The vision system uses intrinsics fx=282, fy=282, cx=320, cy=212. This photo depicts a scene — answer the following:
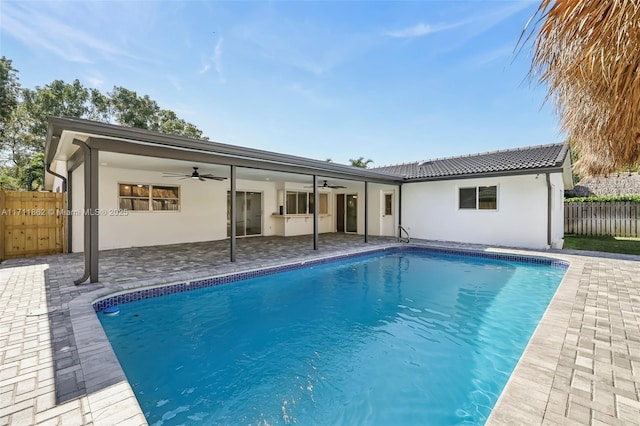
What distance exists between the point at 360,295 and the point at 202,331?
3197 millimetres

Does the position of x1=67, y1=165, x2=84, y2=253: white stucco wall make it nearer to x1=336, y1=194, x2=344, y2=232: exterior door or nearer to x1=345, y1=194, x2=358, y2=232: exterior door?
x1=336, y1=194, x2=344, y2=232: exterior door

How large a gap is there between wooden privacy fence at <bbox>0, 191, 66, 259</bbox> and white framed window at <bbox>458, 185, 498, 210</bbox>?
14.1 metres

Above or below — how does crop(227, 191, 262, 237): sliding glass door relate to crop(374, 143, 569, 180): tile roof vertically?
below

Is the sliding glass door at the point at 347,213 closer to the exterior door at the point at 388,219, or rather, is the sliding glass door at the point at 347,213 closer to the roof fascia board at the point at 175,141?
the exterior door at the point at 388,219

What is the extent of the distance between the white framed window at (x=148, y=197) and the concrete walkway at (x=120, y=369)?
4125 millimetres

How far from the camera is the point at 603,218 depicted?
13.2m

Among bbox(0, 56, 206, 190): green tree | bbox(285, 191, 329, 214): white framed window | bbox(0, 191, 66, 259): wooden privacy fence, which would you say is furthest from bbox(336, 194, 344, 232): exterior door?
bbox(0, 56, 206, 190): green tree

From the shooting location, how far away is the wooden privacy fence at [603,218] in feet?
41.3

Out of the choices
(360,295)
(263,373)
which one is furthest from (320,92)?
(263,373)

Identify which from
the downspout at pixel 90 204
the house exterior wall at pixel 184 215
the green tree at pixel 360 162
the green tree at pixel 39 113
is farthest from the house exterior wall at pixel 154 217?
the green tree at pixel 360 162

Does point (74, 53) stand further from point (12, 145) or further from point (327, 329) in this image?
point (327, 329)

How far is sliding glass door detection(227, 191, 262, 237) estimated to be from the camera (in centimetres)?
1281

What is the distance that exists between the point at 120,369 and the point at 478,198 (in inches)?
474

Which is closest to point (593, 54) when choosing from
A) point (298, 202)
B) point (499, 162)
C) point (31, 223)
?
point (499, 162)
